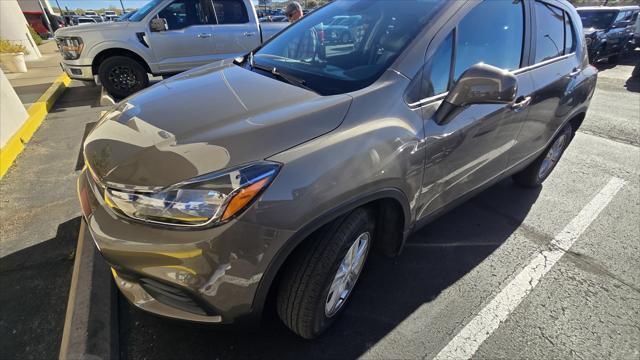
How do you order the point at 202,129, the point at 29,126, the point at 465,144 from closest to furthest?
the point at 202,129 < the point at 465,144 < the point at 29,126

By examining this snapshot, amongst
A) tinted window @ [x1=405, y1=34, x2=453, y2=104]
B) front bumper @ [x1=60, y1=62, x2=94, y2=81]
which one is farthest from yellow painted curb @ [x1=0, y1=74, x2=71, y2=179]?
tinted window @ [x1=405, y1=34, x2=453, y2=104]

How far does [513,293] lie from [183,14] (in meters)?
7.07

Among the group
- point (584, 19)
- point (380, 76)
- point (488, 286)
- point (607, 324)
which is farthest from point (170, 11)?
point (584, 19)

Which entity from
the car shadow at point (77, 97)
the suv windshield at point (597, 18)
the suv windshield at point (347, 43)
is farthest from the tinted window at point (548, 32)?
the suv windshield at point (597, 18)

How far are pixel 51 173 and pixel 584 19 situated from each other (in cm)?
1561

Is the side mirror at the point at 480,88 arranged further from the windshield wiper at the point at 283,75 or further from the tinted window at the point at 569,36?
the tinted window at the point at 569,36

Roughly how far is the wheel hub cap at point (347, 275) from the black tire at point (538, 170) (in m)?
2.36

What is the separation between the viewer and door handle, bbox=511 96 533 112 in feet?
7.74

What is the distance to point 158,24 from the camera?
609cm

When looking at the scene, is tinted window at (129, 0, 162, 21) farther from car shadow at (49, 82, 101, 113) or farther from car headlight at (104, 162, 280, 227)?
car headlight at (104, 162, 280, 227)

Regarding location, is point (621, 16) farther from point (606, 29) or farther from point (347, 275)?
point (347, 275)

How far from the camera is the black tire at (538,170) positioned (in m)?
3.33

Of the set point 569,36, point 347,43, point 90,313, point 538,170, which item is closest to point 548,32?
point 569,36

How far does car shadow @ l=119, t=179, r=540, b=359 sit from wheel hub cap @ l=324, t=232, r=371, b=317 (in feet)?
0.59
